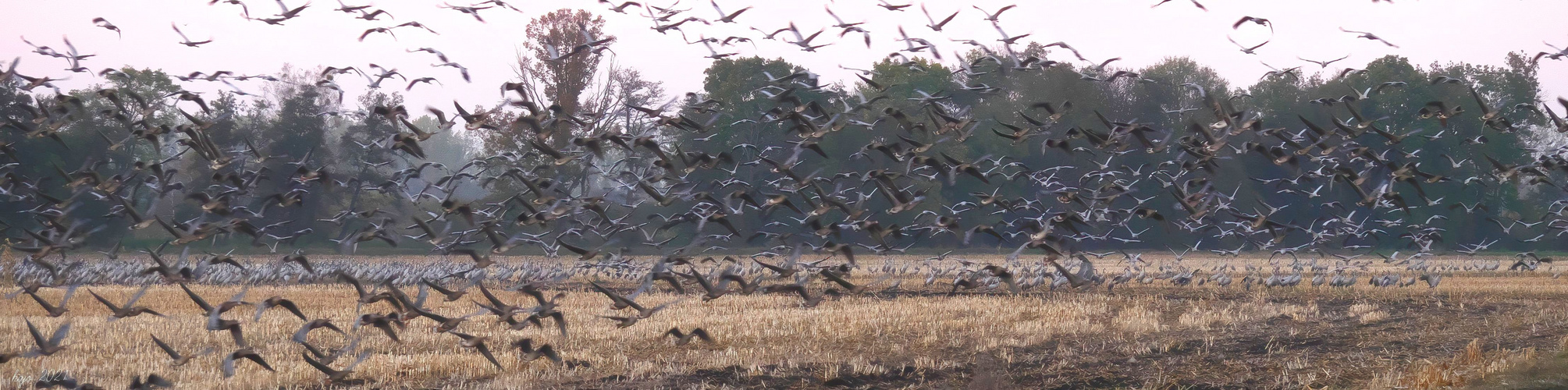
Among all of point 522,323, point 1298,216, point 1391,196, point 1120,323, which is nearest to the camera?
point 522,323

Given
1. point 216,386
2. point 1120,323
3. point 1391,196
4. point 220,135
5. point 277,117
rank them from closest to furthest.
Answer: point 216,386
point 1391,196
point 1120,323
point 220,135
point 277,117

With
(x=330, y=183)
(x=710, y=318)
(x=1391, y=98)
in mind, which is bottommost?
(x=710, y=318)

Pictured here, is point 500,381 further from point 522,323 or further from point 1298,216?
point 1298,216

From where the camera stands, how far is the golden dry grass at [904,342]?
11.2 meters

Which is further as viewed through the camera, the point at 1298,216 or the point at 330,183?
the point at 1298,216

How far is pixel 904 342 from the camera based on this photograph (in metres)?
14.5

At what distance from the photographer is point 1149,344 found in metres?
14.1

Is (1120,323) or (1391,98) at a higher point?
(1391,98)

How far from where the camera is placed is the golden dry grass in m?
11.2

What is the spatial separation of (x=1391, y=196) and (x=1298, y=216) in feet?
148

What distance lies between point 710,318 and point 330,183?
291 inches

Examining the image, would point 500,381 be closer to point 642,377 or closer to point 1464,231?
point 642,377

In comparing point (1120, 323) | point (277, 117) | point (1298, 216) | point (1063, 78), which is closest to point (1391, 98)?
point (1298, 216)

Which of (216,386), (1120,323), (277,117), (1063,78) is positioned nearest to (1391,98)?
(1063,78)
